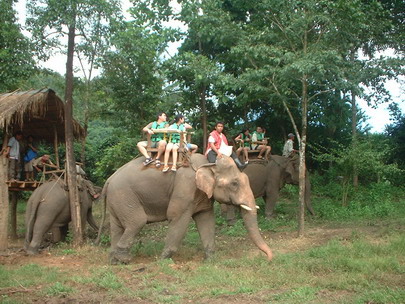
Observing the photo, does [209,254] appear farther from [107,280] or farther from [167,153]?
[107,280]

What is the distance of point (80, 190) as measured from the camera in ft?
43.8

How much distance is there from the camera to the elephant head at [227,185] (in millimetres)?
9656

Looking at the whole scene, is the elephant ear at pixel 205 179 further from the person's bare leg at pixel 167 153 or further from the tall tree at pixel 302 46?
the tall tree at pixel 302 46

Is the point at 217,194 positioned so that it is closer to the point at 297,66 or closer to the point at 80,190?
the point at 297,66

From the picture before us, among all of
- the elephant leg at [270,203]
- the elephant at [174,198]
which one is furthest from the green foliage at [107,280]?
the elephant leg at [270,203]

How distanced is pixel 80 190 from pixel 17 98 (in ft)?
8.84

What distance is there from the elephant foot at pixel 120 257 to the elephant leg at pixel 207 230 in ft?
4.74

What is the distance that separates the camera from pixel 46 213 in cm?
1251

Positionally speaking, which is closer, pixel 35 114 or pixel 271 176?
pixel 35 114

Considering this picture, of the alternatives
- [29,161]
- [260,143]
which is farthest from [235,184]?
[29,161]

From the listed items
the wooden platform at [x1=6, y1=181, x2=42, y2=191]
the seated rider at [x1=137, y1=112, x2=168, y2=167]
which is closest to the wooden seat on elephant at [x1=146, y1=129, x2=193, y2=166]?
the seated rider at [x1=137, y1=112, x2=168, y2=167]

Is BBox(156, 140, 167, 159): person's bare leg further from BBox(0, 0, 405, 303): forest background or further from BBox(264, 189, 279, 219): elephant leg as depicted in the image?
BBox(264, 189, 279, 219): elephant leg

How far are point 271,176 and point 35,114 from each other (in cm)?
708

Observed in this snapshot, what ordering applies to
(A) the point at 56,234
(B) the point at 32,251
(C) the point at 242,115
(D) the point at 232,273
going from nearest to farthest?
(D) the point at 232,273 → (B) the point at 32,251 → (A) the point at 56,234 → (C) the point at 242,115
